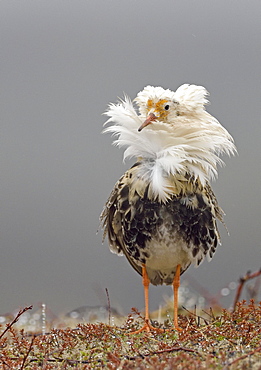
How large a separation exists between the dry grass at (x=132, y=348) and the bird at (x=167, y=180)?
19.4 inches

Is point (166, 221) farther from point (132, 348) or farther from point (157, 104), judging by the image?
point (132, 348)

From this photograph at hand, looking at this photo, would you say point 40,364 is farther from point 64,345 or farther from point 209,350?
point 209,350

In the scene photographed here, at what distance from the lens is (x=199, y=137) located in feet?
12.8


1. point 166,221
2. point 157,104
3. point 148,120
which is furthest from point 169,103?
point 166,221

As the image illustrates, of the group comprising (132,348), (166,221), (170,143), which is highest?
(170,143)

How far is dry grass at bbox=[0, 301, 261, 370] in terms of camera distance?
104 inches

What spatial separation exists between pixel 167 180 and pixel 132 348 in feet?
4.06

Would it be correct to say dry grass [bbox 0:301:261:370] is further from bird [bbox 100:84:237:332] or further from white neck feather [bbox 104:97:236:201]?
white neck feather [bbox 104:97:236:201]

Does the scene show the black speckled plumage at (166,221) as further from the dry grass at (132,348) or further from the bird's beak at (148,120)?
the dry grass at (132,348)

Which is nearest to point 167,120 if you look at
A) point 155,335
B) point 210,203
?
point 210,203

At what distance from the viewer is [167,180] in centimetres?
376

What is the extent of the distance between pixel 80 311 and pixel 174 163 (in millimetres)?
2608

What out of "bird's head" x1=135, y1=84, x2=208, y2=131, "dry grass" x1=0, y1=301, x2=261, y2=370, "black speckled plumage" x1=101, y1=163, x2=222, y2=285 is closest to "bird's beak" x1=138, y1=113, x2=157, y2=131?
"bird's head" x1=135, y1=84, x2=208, y2=131

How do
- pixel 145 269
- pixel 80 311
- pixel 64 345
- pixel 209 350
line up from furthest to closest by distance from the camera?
pixel 80 311 → pixel 145 269 → pixel 64 345 → pixel 209 350
